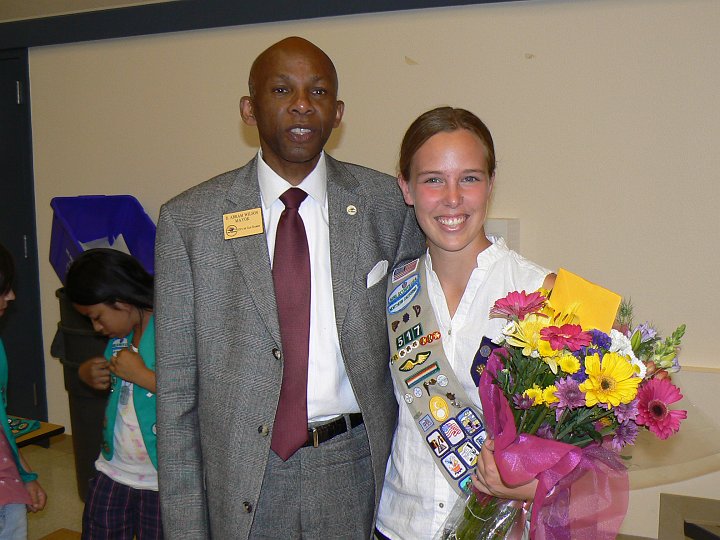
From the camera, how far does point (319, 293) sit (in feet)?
5.46

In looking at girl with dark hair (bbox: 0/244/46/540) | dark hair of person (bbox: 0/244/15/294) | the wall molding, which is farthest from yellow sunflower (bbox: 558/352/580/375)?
the wall molding

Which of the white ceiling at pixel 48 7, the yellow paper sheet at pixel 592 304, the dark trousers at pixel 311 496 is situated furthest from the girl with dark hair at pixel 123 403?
the white ceiling at pixel 48 7

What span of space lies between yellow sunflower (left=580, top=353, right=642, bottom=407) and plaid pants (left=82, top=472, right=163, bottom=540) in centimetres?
159

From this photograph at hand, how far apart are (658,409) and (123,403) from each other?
1744 mm

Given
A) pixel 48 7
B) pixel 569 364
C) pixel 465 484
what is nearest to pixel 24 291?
pixel 48 7

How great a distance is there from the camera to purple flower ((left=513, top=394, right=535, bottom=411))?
126 centimetres

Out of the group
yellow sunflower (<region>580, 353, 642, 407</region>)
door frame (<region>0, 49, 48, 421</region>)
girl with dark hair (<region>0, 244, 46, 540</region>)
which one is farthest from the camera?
door frame (<region>0, 49, 48, 421</region>)

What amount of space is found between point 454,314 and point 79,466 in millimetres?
2658

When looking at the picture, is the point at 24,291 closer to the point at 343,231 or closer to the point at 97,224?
the point at 97,224

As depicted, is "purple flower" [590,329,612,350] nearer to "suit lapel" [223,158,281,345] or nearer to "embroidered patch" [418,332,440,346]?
"embroidered patch" [418,332,440,346]

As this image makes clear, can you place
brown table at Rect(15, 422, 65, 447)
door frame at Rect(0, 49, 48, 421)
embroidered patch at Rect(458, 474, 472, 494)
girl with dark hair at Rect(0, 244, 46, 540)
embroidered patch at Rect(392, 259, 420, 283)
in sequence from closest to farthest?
1. embroidered patch at Rect(458, 474, 472, 494)
2. embroidered patch at Rect(392, 259, 420, 283)
3. girl with dark hair at Rect(0, 244, 46, 540)
4. brown table at Rect(15, 422, 65, 447)
5. door frame at Rect(0, 49, 48, 421)

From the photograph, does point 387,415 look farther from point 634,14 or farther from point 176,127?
point 176,127

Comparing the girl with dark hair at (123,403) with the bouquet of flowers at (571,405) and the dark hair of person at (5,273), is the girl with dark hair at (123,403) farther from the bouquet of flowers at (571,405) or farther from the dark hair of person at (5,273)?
the bouquet of flowers at (571,405)

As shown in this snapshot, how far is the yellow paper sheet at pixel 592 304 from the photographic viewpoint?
4.38 ft
